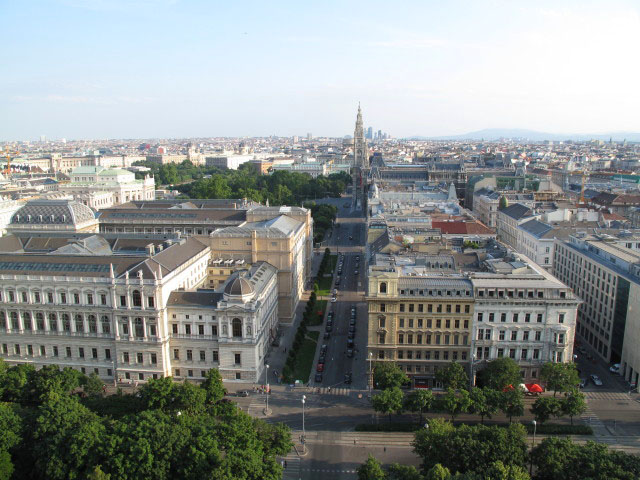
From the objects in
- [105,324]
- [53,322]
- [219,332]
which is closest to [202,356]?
[219,332]

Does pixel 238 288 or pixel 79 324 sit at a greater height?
pixel 238 288

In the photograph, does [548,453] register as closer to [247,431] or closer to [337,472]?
[337,472]

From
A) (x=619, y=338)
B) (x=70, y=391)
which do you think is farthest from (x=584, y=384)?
(x=70, y=391)

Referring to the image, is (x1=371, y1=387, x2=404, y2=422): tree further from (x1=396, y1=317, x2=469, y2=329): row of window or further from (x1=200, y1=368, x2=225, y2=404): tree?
(x1=200, y1=368, x2=225, y2=404): tree

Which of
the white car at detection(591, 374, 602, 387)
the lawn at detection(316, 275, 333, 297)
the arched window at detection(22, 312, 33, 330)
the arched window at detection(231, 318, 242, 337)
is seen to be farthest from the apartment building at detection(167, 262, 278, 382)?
the white car at detection(591, 374, 602, 387)

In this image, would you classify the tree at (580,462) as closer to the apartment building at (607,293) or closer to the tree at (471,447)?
the tree at (471,447)

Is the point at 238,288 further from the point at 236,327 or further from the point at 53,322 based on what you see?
the point at 53,322
